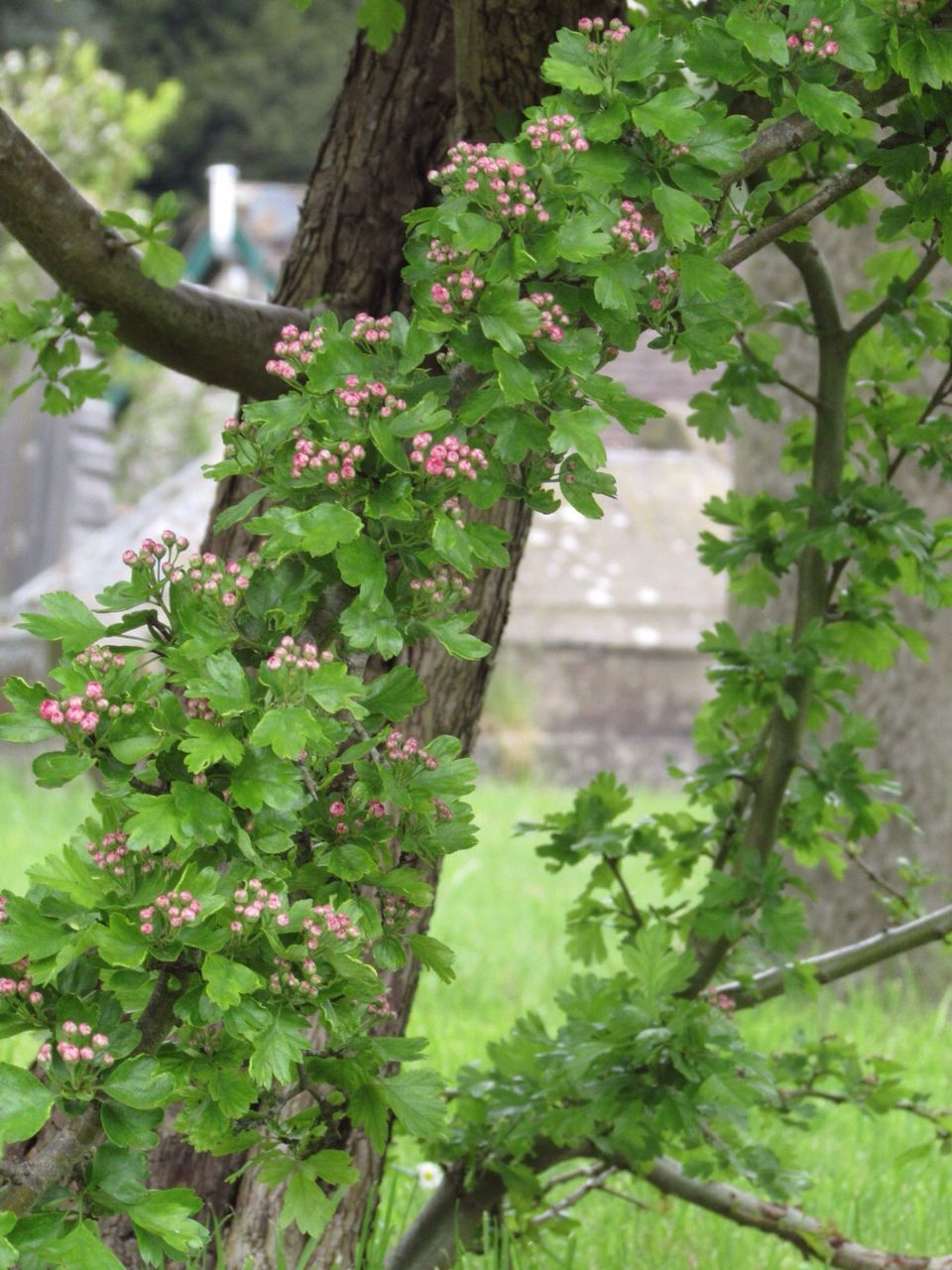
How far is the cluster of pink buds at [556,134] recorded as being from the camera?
1.31 meters

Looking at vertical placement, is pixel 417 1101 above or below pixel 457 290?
below

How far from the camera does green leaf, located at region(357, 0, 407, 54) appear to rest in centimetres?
212

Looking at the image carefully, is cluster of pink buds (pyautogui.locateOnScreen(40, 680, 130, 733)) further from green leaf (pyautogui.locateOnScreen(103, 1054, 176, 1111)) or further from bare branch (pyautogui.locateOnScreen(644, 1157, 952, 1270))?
bare branch (pyautogui.locateOnScreen(644, 1157, 952, 1270))

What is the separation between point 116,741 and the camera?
1270 mm

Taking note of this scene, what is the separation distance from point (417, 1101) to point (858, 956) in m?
1.00

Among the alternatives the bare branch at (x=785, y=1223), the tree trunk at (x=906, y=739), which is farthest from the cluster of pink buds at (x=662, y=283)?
the tree trunk at (x=906, y=739)

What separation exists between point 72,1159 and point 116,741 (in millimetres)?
351

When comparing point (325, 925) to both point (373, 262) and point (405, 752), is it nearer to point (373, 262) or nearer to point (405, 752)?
point (405, 752)

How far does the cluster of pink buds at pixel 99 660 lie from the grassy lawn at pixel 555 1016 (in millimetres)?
900

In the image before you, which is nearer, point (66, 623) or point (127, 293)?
point (66, 623)

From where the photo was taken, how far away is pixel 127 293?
6.93 feet

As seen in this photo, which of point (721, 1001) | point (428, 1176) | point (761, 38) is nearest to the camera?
point (761, 38)

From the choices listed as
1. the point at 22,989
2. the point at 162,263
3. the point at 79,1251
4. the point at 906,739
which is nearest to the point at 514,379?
the point at 22,989

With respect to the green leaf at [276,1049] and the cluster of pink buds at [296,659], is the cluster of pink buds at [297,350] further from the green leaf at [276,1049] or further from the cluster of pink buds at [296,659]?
the green leaf at [276,1049]
